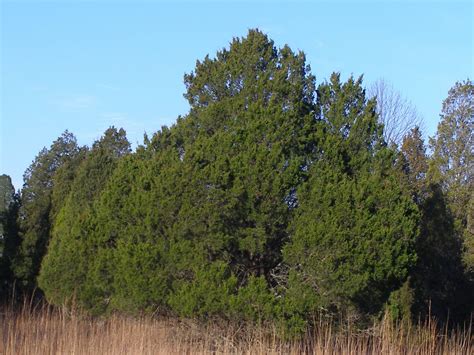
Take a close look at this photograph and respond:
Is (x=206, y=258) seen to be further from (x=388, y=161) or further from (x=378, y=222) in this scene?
(x=388, y=161)

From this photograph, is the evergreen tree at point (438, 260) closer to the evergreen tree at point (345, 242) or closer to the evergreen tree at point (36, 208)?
the evergreen tree at point (345, 242)

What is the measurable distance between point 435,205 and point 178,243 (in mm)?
10844

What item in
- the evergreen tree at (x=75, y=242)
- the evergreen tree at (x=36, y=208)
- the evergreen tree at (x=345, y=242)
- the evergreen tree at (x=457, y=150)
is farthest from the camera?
the evergreen tree at (x=36, y=208)

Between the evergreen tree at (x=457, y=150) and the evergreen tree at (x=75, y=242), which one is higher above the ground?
the evergreen tree at (x=457, y=150)

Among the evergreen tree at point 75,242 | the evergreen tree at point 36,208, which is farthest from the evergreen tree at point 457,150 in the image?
the evergreen tree at point 36,208

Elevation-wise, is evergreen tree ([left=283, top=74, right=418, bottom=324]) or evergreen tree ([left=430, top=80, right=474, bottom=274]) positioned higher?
evergreen tree ([left=430, top=80, right=474, bottom=274])

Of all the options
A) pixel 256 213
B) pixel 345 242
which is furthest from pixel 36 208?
pixel 345 242

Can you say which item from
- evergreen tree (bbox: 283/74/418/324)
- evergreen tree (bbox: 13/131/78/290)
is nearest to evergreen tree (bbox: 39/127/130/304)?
evergreen tree (bbox: 283/74/418/324)

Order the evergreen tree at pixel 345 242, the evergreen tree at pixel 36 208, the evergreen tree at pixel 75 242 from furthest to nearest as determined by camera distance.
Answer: the evergreen tree at pixel 36 208, the evergreen tree at pixel 75 242, the evergreen tree at pixel 345 242

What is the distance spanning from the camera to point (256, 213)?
12.0 metres

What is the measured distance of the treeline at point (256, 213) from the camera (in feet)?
37.0

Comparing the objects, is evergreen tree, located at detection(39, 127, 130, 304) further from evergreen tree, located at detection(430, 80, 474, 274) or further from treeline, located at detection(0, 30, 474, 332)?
evergreen tree, located at detection(430, 80, 474, 274)

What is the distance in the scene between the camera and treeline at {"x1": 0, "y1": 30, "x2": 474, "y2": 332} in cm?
1129

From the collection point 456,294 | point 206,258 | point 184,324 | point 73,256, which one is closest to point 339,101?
point 206,258
